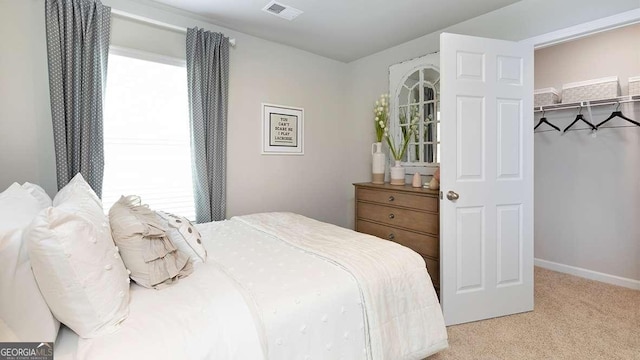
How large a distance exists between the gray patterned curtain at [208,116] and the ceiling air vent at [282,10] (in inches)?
21.2

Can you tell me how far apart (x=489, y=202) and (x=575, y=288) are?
4.76ft

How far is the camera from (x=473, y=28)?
2.79m

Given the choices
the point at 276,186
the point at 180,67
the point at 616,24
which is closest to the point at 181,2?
the point at 180,67

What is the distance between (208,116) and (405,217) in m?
2.00

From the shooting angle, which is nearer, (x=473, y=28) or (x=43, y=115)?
(x=43, y=115)

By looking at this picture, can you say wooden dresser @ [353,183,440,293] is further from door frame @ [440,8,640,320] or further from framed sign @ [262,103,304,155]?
framed sign @ [262,103,304,155]

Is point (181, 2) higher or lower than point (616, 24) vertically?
higher

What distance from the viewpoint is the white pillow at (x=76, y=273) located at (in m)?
0.90

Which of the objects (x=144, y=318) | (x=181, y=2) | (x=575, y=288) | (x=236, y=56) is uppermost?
(x=181, y=2)

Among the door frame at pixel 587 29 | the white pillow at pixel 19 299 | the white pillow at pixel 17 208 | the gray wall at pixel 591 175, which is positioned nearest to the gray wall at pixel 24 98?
the white pillow at pixel 17 208

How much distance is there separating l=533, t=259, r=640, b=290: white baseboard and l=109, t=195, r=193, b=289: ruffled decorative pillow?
3.75 m

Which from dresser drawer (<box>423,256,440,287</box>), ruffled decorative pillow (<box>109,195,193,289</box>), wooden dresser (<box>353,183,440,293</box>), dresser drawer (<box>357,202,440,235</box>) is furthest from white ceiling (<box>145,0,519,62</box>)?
dresser drawer (<box>423,256,440,287</box>)

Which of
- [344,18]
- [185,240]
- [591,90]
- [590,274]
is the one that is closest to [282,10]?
[344,18]

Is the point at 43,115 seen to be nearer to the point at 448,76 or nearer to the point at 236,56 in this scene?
the point at 236,56
